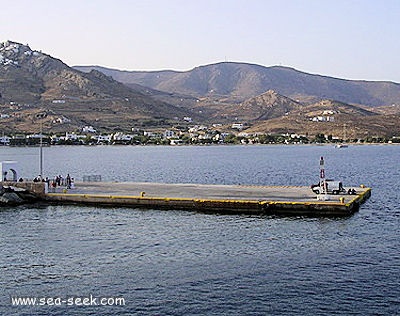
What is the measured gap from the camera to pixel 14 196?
5041cm

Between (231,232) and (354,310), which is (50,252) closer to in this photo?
(231,232)

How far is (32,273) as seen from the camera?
89.1ft

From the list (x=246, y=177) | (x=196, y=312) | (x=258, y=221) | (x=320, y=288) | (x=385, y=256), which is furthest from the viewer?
(x=246, y=177)

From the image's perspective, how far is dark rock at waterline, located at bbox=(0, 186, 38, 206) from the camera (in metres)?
50.0

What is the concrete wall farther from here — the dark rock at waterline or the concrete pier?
the concrete pier

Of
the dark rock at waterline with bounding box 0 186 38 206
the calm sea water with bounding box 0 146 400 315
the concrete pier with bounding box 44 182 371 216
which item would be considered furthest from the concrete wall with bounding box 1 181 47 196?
the calm sea water with bounding box 0 146 400 315

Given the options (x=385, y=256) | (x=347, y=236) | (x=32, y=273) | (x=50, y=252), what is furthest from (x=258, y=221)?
(x=32, y=273)

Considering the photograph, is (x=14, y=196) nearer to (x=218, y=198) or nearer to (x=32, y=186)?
(x=32, y=186)

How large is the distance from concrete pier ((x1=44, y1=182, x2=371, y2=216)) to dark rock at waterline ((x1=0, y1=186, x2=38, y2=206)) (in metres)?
1.85

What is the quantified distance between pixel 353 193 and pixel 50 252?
2605cm

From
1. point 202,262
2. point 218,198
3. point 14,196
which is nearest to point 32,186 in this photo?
point 14,196

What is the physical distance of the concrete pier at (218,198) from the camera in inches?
1634

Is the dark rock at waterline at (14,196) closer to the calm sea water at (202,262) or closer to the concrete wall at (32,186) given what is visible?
the concrete wall at (32,186)

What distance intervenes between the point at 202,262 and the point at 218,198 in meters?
16.9
